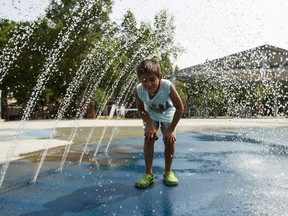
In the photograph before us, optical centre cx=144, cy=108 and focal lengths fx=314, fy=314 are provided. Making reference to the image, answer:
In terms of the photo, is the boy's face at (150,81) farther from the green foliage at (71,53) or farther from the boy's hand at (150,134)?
the green foliage at (71,53)

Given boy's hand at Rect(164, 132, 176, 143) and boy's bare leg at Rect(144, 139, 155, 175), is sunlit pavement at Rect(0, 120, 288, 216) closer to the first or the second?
boy's bare leg at Rect(144, 139, 155, 175)

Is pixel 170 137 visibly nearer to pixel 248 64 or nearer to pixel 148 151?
pixel 148 151

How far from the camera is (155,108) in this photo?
3127 mm

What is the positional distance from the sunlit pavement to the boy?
16 centimetres

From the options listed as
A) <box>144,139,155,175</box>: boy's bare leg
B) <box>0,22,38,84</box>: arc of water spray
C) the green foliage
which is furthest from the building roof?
<box>144,139,155,175</box>: boy's bare leg

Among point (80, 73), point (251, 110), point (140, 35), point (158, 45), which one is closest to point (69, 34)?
point (80, 73)

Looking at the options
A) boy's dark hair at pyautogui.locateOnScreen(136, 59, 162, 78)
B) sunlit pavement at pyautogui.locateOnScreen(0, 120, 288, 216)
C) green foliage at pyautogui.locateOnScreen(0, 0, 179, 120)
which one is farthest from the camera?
green foliage at pyautogui.locateOnScreen(0, 0, 179, 120)

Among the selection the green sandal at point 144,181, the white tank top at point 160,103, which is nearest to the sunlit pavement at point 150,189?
the green sandal at point 144,181

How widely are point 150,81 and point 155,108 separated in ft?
1.19

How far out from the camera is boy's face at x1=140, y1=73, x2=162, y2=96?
112 inches

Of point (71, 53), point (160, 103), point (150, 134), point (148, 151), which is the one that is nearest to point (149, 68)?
point (160, 103)

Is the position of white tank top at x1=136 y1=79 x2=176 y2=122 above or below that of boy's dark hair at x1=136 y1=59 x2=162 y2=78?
below

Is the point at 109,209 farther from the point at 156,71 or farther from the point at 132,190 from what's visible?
the point at 156,71

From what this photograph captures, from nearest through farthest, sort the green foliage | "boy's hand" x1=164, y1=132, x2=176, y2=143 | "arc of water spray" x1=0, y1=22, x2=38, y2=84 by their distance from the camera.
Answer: "boy's hand" x1=164, y1=132, x2=176, y2=143 → the green foliage → "arc of water spray" x1=0, y1=22, x2=38, y2=84
